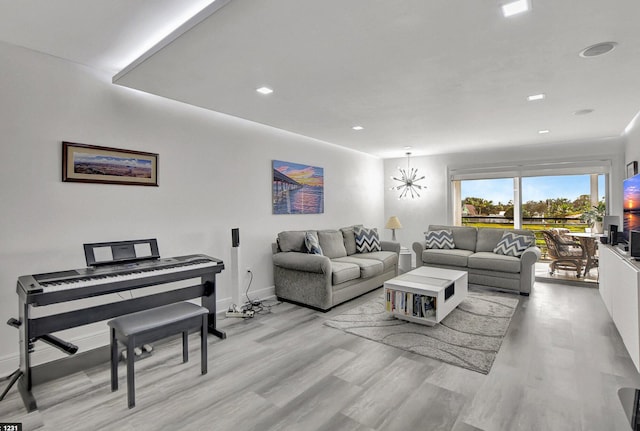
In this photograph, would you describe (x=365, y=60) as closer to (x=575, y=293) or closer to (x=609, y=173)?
(x=575, y=293)

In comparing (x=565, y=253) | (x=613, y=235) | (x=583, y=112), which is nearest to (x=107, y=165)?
(x=583, y=112)

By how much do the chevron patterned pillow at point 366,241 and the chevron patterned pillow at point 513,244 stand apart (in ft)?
6.35

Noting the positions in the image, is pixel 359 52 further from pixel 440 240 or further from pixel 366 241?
pixel 440 240

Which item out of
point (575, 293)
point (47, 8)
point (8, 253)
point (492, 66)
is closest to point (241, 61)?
point (47, 8)

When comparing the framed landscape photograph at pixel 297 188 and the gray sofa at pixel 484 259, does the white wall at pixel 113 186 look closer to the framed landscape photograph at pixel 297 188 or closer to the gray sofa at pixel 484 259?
the framed landscape photograph at pixel 297 188

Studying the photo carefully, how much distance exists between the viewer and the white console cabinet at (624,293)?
7.53ft

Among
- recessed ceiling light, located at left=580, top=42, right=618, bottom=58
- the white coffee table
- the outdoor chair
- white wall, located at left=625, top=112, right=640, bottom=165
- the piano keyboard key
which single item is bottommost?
the white coffee table

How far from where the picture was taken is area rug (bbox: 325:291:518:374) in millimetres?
2771

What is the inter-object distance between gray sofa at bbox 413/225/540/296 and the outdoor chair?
1.90 ft

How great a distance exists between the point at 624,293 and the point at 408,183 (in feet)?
15.5

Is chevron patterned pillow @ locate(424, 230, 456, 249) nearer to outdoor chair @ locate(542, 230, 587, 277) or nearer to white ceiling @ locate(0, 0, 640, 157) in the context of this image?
outdoor chair @ locate(542, 230, 587, 277)

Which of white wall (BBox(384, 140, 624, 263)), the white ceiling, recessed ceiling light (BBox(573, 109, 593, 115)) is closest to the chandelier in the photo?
white wall (BBox(384, 140, 624, 263))

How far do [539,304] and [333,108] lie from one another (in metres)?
3.63

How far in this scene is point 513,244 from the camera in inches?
199
